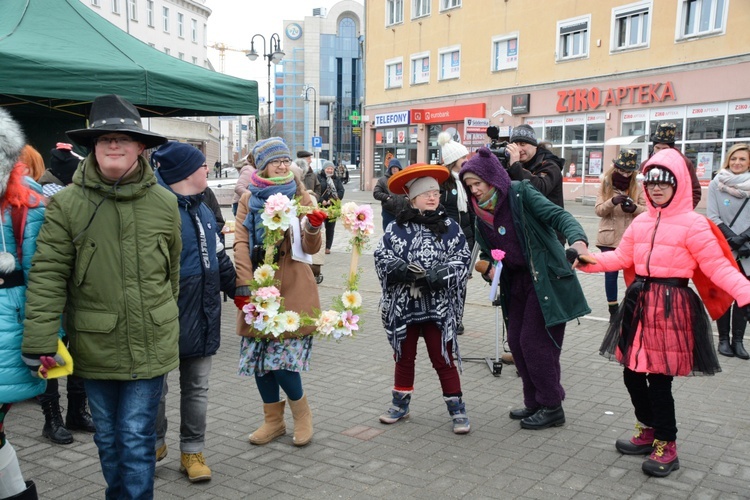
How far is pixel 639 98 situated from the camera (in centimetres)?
2616

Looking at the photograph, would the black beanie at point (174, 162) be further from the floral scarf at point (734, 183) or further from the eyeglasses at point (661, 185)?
the floral scarf at point (734, 183)

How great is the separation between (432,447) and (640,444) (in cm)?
132

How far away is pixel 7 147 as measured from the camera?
2.93 metres

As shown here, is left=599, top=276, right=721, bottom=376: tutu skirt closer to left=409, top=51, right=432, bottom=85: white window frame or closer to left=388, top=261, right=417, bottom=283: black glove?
left=388, top=261, right=417, bottom=283: black glove

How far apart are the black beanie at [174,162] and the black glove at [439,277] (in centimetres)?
164

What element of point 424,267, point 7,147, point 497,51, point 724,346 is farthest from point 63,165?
point 497,51

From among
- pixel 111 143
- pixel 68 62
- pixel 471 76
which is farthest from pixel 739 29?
pixel 111 143

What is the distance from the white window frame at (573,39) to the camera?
2772 cm

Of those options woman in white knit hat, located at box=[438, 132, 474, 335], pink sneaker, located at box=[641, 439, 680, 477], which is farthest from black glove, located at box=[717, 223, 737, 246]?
pink sneaker, located at box=[641, 439, 680, 477]

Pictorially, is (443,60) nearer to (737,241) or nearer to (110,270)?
(737,241)

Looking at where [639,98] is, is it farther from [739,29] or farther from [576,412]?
[576,412]

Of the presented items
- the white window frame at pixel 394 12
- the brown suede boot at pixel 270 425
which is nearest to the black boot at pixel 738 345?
the brown suede boot at pixel 270 425

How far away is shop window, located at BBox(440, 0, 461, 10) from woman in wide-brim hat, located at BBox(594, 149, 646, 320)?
28.7m

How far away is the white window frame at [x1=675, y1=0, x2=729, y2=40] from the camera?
2312 centimetres
